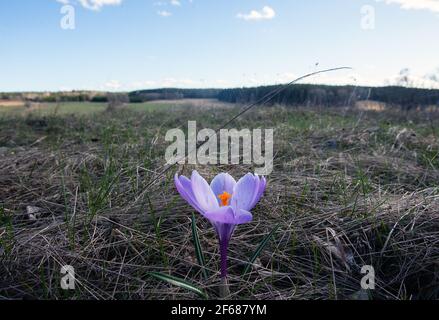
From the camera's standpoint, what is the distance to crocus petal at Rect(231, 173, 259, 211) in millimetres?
1127

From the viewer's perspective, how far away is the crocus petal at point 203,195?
1081 mm

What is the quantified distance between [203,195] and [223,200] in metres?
0.07

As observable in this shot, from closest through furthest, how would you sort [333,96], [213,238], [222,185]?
[222,185] → [213,238] → [333,96]

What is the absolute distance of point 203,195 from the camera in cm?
109

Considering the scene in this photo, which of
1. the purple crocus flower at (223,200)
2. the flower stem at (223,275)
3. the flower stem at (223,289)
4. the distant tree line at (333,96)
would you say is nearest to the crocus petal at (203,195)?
the purple crocus flower at (223,200)

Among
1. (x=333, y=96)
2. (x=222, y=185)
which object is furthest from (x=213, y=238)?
(x=333, y=96)

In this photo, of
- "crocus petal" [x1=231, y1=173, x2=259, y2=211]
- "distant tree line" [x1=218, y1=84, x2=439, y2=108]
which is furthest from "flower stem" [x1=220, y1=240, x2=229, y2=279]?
"distant tree line" [x1=218, y1=84, x2=439, y2=108]

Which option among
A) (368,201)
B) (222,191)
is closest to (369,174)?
(368,201)

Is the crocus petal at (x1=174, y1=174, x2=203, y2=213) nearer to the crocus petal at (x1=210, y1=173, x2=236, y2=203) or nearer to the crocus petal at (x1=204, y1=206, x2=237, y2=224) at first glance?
the crocus petal at (x1=204, y1=206, x2=237, y2=224)

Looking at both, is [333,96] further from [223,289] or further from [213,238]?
[223,289]

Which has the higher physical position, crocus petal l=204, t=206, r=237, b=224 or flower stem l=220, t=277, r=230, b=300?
crocus petal l=204, t=206, r=237, b=224

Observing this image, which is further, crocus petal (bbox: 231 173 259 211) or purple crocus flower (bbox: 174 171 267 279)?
crocus petal (bbox: 231 173 259 211)

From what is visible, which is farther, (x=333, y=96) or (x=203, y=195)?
(x=333, y=96)
